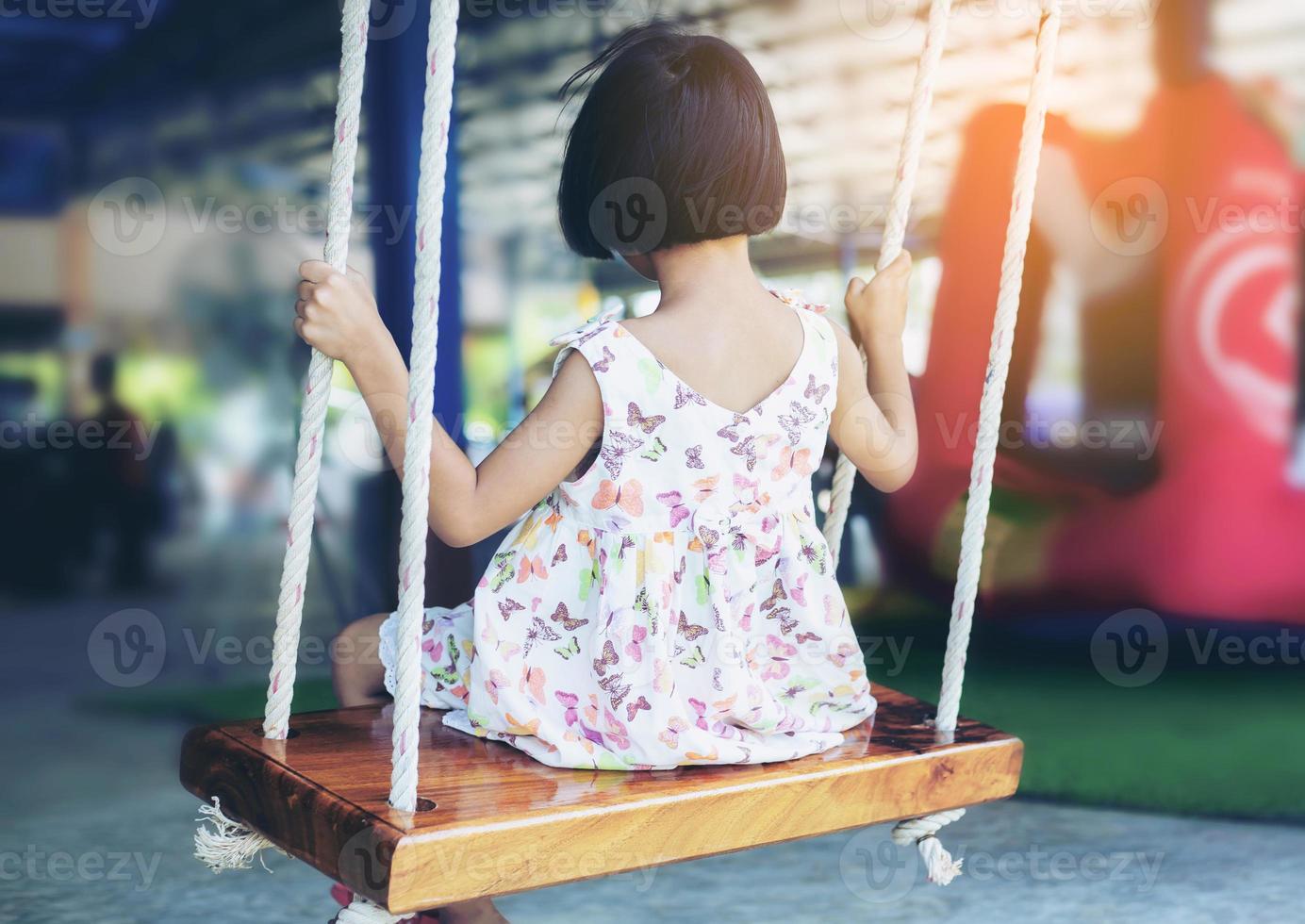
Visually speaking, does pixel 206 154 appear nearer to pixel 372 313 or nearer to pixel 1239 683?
pixel 1239 683

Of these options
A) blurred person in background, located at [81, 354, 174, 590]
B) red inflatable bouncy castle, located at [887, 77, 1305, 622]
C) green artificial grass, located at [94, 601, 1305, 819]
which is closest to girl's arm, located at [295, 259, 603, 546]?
green artificial grass, located at [94, 601, 1305, 819]

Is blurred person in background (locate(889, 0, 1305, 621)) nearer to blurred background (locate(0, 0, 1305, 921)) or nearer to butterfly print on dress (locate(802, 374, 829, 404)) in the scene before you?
blurred background (locate(0, 0, 1305, 921))

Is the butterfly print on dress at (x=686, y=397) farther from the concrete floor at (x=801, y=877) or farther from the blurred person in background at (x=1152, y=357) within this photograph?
the blurred person in background at (x=1152, y=357)

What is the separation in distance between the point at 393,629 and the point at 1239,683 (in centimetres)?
242

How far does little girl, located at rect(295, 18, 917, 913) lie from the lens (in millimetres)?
1118

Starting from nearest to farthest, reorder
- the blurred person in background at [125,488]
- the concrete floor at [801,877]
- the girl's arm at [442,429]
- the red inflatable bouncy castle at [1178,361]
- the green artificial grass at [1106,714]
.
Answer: the girl's arm at [442,429] → the concrete floor at [801,877] → the green artificial grass at [1106,714] → the red inflatable bouncy castle at [1178,361] → the blurred person in background at [125,488]

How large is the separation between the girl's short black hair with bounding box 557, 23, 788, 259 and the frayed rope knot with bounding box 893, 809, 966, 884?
1.94 feet

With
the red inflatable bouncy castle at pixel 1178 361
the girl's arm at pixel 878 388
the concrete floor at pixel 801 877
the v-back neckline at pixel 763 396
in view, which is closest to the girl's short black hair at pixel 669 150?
the v-back neckline at pixel 763 396

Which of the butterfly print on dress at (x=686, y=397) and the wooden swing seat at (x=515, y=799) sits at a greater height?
the butterfly print on dress at (x=686, y=397)

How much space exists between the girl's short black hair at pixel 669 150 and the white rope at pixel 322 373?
7.9 inches

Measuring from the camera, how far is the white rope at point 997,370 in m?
1.25

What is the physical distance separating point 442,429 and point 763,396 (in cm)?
30

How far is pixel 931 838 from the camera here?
1.29 metres

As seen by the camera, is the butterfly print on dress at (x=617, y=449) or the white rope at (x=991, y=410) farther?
the white rope at (x=991, y=410)
